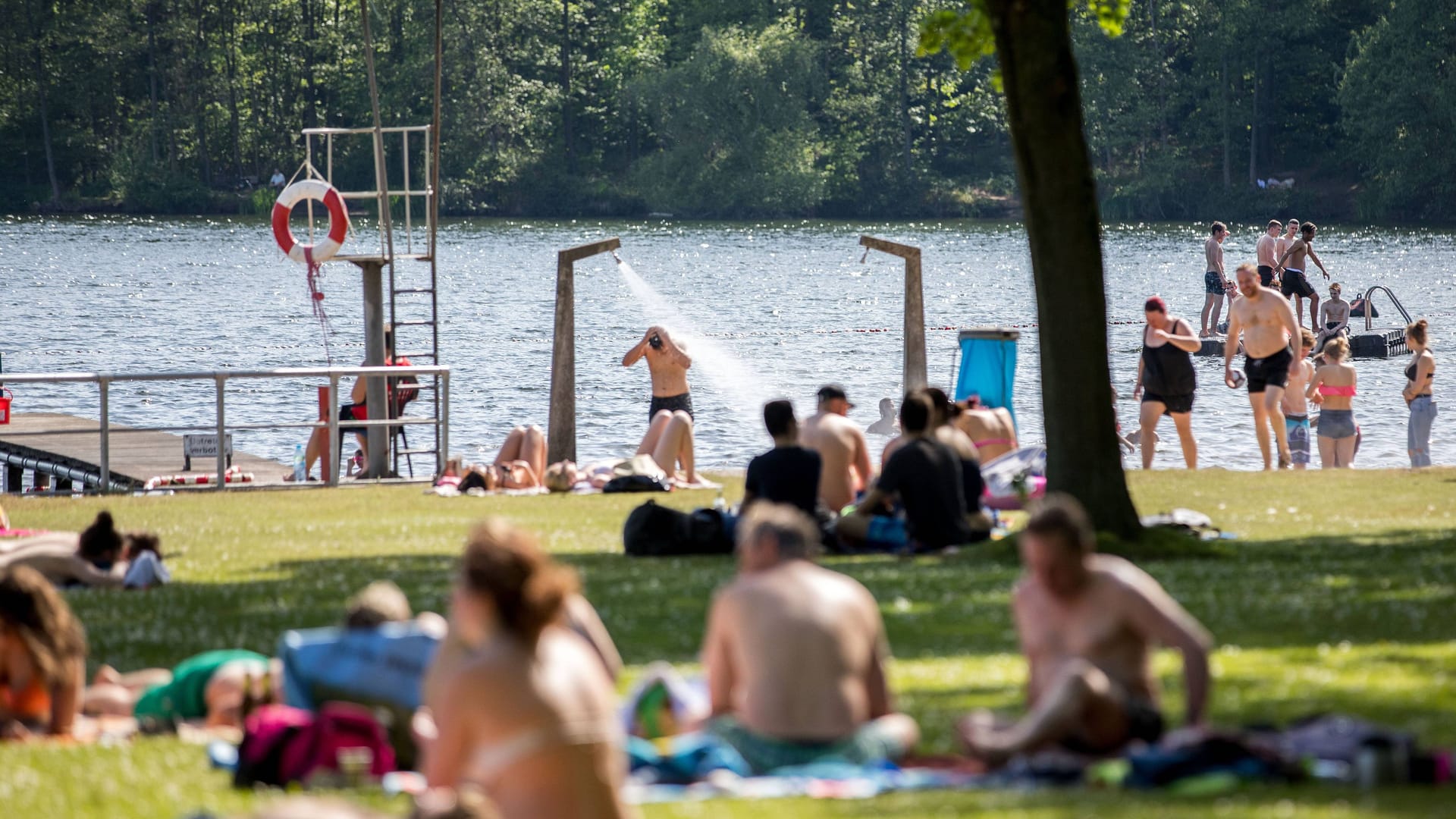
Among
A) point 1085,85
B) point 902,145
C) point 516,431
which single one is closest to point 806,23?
point 902,145

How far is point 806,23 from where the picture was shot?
114 meters

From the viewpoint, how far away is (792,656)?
6816mm

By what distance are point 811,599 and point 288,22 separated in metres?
105

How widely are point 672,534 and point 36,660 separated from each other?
6242mm

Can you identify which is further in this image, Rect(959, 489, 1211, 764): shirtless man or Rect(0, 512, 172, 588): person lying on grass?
Rect(0, 512, 172, 588): person lying on grass

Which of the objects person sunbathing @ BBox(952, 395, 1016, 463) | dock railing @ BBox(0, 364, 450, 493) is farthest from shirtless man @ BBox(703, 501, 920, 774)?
dock railing @ BBox(0, 364, 450, 493)

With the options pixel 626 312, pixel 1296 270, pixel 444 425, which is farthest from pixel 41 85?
pixel 444 425

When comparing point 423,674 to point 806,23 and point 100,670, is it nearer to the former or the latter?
point 100,670

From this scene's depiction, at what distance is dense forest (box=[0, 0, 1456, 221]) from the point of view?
326ft

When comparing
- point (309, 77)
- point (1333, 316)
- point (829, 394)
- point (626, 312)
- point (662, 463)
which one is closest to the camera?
point (829, 394)

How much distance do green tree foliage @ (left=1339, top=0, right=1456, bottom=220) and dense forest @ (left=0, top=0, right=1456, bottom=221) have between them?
0.33 m

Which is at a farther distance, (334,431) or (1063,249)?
(334,431)

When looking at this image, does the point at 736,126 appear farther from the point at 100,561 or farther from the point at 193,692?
the point at 193,692

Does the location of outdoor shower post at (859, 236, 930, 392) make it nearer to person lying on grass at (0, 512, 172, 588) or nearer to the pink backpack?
person lying on grass at (0, 512, 172, 588)
